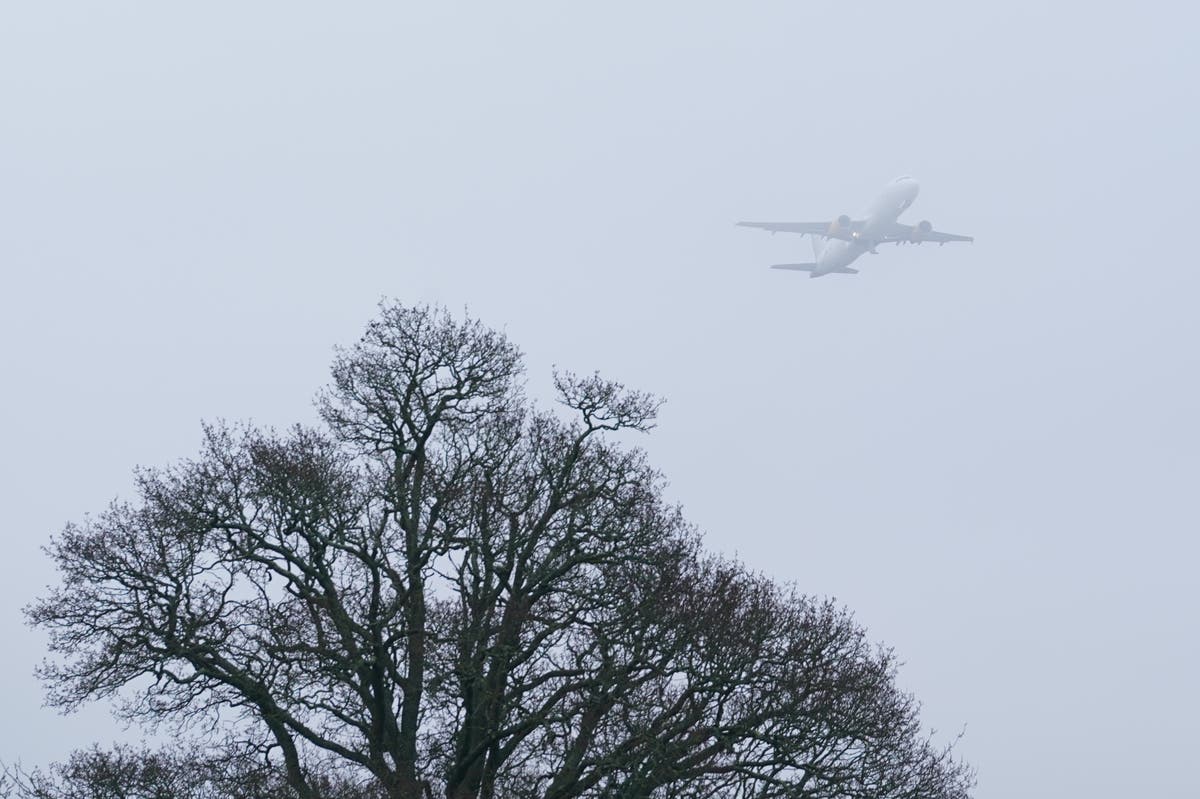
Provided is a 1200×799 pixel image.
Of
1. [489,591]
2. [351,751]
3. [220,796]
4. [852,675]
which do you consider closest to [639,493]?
[489,591]

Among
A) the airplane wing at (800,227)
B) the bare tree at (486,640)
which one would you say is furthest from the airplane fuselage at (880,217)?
the bare tree at (486,640)

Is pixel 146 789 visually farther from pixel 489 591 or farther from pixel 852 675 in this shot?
pixel 852 675

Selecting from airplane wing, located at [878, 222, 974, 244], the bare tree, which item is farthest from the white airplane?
the bare tree

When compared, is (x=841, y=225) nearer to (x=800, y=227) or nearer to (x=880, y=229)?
(x=880, y=229)

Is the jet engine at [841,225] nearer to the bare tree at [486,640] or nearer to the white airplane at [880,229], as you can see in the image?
the white airplane at [880,229]

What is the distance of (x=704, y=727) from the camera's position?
2811cm

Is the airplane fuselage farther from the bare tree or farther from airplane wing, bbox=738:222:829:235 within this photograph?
the bare tree

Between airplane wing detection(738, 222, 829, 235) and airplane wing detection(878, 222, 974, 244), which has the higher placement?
airplane wing detection(738, 222, 829, 235)

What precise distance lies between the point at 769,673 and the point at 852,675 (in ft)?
8.13

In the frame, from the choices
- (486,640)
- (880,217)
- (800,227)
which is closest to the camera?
(486,640)

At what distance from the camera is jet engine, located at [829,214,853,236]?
14493 cm

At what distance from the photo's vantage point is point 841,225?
145750mm

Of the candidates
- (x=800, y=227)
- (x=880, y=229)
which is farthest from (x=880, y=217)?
(x=800, y=227)

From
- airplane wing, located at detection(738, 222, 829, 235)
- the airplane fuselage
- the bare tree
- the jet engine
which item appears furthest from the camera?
airplane wing, located at detection(738, 222, 829, 235)
